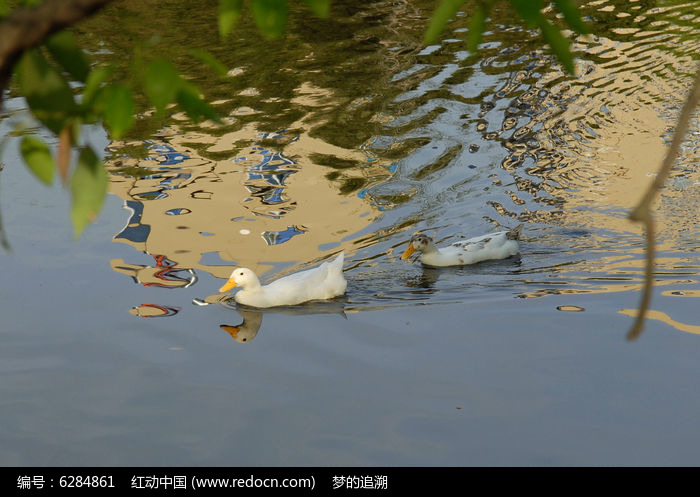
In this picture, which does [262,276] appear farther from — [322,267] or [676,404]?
[676,404]

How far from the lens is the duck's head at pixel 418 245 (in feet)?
32.4

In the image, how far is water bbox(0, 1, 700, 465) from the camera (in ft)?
20.5

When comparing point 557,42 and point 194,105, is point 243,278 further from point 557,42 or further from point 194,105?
point 557,42

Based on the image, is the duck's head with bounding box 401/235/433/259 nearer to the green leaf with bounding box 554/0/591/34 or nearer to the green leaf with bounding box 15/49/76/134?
the green leaf with bounding box 554/0/591/34

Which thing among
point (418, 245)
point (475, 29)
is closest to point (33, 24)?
point (475, 29)

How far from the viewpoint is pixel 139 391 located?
6.95 metres

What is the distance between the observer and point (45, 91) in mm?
1865

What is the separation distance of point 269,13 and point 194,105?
295 mm

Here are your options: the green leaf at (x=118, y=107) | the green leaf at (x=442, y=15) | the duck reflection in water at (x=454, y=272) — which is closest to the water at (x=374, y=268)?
the duck reflection in water at (x=454, y=272)

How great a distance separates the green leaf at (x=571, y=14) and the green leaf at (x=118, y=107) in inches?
36.7

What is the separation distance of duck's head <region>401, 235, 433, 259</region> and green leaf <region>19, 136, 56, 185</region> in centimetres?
806

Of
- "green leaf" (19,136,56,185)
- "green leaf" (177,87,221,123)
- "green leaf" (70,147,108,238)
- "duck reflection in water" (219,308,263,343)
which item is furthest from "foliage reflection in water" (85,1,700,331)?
"green leaf" (70,147,108,238)

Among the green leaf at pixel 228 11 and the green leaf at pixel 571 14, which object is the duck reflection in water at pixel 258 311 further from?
the green leaf at pixel 571 14

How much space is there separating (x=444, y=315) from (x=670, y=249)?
2.95m
